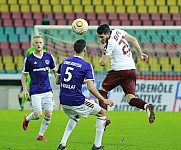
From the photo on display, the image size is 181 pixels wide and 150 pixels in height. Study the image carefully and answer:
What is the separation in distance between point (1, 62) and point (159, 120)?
877cm

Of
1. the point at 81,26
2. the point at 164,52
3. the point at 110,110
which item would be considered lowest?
the point at 110,110

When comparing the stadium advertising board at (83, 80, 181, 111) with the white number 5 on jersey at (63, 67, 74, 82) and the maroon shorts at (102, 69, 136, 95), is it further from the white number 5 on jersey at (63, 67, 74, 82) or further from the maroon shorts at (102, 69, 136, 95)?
the white number 5 on jersey at (63, 67, 74, 82)

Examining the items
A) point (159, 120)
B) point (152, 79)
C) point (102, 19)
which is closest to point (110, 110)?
point (152, 79)

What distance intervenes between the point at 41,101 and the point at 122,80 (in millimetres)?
1410

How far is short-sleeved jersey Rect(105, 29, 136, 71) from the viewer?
407 inches

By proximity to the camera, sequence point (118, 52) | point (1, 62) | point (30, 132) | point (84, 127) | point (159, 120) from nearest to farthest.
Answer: point (118, 52) < point (30, 132) < point (84, 127) < point (159, 120) < point (1, 62)

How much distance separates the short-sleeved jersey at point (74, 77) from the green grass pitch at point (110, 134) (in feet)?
3.61

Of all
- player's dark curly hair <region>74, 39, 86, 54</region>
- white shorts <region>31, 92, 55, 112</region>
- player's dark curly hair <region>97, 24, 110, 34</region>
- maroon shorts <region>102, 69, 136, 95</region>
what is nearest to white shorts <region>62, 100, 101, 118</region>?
player's dark curly hair <region>74, 39, 86, 54</region>

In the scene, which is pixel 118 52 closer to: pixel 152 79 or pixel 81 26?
pixel 81 26

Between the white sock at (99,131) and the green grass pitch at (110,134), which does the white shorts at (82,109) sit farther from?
the green grass pitch at (110,134)

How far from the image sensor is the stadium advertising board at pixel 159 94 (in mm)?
19766

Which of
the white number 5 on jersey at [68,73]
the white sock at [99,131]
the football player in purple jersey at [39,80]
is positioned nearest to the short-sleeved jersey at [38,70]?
the football player in purple jersey at [39,80]

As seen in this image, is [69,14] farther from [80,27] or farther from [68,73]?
[68,73]

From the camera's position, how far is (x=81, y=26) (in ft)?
35.4
